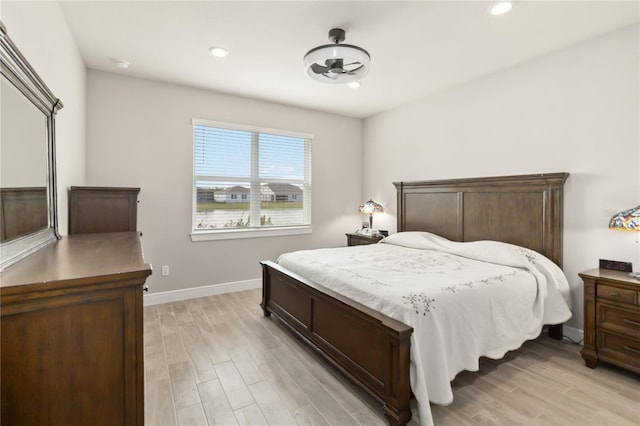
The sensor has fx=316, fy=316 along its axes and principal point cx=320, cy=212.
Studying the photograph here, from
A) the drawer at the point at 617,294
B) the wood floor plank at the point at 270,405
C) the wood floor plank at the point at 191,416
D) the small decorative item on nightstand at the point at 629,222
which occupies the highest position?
Answer: the small decorative item on nightstand at the point at 629,222

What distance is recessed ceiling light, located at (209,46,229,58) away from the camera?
9.40 feet

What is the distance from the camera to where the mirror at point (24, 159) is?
1217mm

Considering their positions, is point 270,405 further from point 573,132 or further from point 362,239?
point 573,132

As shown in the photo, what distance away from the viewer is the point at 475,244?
314 centimetres

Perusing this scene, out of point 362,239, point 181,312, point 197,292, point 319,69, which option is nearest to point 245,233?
point 197,292

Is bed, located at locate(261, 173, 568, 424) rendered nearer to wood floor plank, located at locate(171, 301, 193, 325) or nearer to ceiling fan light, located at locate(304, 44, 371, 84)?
wood floor plank, located at locate(171, 301, 193, 325)

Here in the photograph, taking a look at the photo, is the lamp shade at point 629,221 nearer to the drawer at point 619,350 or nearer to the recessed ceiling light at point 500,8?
the drawer at point 619,350

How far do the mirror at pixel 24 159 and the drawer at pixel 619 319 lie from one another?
3448 mm

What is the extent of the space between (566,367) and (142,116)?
4.65 metres

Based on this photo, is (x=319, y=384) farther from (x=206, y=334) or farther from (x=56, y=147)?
(x=56, y=147)

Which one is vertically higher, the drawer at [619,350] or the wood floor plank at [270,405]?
the drawer at [619,350]

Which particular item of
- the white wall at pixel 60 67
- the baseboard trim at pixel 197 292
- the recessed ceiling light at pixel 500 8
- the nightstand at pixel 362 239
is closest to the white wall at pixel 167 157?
the baseboard trim at pixel 197 292

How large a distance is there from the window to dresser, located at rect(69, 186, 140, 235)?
1109 mm

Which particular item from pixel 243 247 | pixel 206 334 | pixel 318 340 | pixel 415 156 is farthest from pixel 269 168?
pixel 318 340
